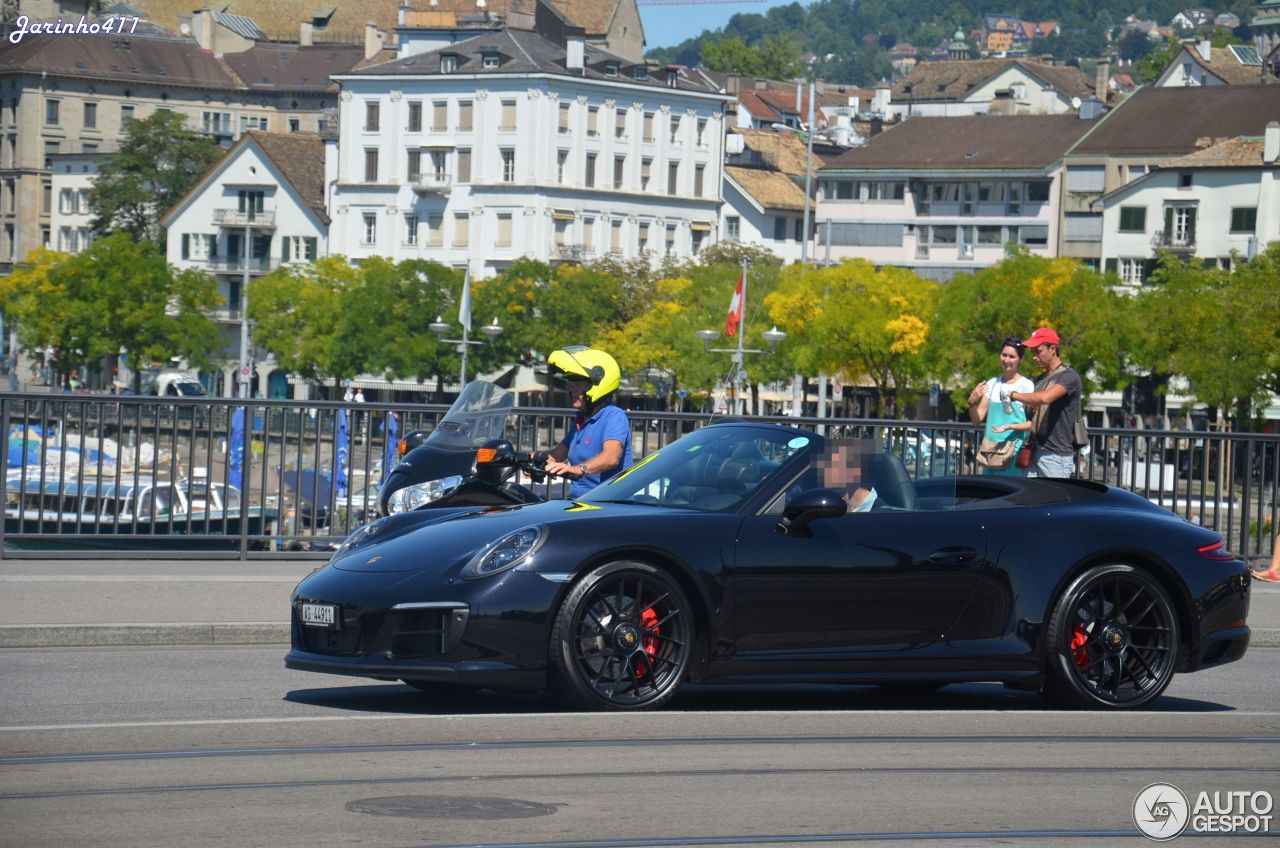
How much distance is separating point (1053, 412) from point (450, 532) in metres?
6.07

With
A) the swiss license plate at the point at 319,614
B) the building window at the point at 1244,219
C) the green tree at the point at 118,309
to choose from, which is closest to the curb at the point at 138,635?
the swiss license plate at the point at 319,614

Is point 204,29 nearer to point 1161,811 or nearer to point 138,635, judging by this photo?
point 138,635

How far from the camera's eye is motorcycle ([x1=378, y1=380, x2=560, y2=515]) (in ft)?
37.8

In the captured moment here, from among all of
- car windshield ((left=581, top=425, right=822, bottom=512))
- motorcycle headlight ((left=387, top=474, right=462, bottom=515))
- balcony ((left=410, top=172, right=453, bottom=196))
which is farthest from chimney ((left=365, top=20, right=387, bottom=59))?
car windshield ((left=581, top=425, right=822, bottom=512))

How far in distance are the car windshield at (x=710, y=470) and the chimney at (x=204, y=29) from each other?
164554 millimetres

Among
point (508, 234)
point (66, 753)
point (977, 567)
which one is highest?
point (508, 234)

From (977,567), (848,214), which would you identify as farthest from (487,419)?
(848,214)

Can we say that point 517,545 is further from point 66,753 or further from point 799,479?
point 66,753

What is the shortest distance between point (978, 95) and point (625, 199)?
81.0 m

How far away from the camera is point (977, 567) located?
9781mm

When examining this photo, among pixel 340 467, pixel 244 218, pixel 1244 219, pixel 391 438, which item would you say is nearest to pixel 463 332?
pixel 1244 219

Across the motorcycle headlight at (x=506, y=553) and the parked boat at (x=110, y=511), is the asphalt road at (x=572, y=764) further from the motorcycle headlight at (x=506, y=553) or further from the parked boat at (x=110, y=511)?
the parked boat at (x=110, y=511)

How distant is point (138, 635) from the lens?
12.2m

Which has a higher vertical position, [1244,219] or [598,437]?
[1244,219]
